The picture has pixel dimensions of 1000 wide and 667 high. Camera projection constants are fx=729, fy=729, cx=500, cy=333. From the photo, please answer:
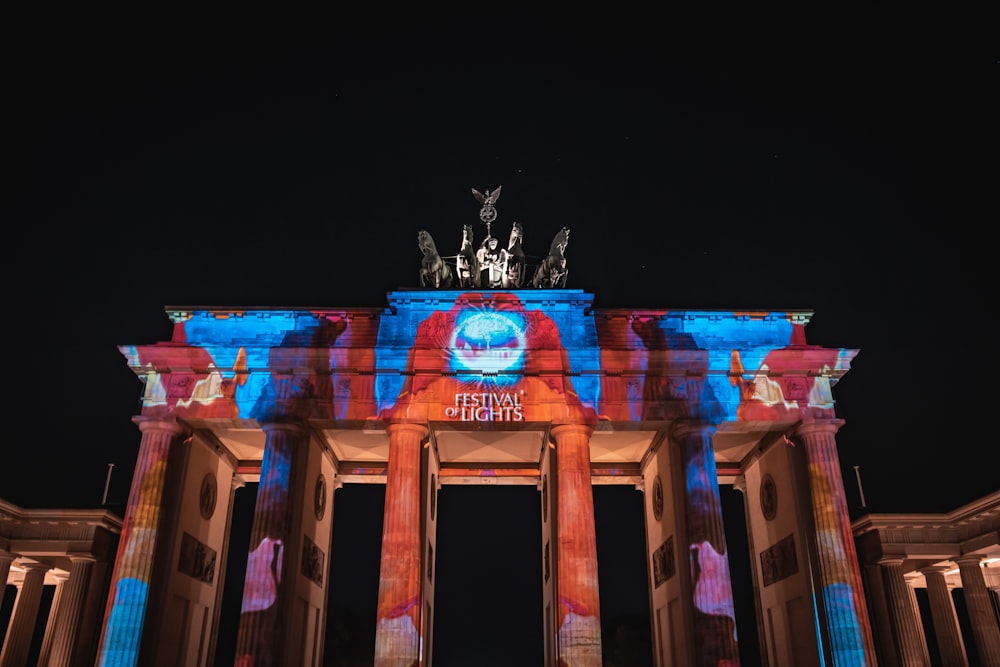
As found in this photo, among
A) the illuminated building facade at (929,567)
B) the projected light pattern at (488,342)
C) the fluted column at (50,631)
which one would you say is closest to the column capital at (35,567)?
the fluted column at (50,631)

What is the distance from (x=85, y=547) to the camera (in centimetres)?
3319

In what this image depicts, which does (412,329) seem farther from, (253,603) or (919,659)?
(919,659)

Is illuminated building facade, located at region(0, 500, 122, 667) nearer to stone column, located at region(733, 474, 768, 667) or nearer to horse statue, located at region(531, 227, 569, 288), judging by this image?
horse statue, located at region(531, 227, 569, 288)

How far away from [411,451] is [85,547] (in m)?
16.0

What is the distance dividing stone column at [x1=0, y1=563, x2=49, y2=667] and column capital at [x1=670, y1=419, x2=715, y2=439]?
3130cm

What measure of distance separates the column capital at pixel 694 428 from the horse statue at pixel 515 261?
9890 mm

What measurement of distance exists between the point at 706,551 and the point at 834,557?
5073 mm

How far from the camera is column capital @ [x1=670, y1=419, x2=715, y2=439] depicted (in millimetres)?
31438

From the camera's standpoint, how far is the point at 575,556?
2909 cm

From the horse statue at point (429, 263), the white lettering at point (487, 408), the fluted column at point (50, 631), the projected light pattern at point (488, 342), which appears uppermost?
the horse statue at point (429, 263)

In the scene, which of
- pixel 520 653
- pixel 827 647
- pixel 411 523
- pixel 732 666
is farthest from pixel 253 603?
pixel 520 653

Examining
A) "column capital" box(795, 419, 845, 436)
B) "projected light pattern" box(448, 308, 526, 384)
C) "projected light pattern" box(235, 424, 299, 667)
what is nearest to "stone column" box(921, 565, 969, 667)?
"column capital" box(795, 419, 845, 436)

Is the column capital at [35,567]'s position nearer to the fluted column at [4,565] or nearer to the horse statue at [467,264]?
the fluted column at [4,565]

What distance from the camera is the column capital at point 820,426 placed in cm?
3130
